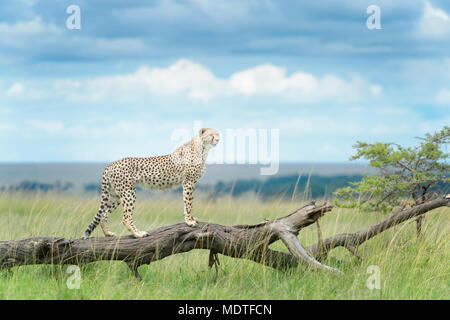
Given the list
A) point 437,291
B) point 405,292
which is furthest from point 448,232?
point 405,292

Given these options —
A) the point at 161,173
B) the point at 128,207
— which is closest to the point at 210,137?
the point at 161,173

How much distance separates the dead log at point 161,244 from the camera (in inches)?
228

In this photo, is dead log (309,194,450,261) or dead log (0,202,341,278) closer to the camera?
dead log (0,202,341,278)

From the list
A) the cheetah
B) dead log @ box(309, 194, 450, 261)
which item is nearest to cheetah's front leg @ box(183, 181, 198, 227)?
the cheetah

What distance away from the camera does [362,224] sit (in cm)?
927

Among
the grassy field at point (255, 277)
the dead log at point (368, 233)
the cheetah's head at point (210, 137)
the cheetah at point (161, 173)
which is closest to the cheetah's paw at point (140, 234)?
the cheetah at point (161, 173)

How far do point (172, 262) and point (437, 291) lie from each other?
3.37 m

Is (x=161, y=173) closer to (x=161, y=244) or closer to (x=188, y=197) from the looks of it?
(x=188, y=197)

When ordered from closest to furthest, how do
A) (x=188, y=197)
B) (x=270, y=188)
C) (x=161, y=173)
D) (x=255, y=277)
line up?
(x=188, y=197), (x=161, y=173), (x=255, y=277), (x=270, y=188)

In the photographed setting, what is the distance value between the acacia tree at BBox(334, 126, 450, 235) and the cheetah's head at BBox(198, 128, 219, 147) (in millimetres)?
2536

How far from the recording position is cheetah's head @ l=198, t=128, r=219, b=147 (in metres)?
5.59

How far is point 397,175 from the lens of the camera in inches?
290

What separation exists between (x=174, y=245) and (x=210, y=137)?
1.42 m

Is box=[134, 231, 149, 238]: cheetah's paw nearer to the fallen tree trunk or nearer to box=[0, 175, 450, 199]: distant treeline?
the fallen tree trunk
